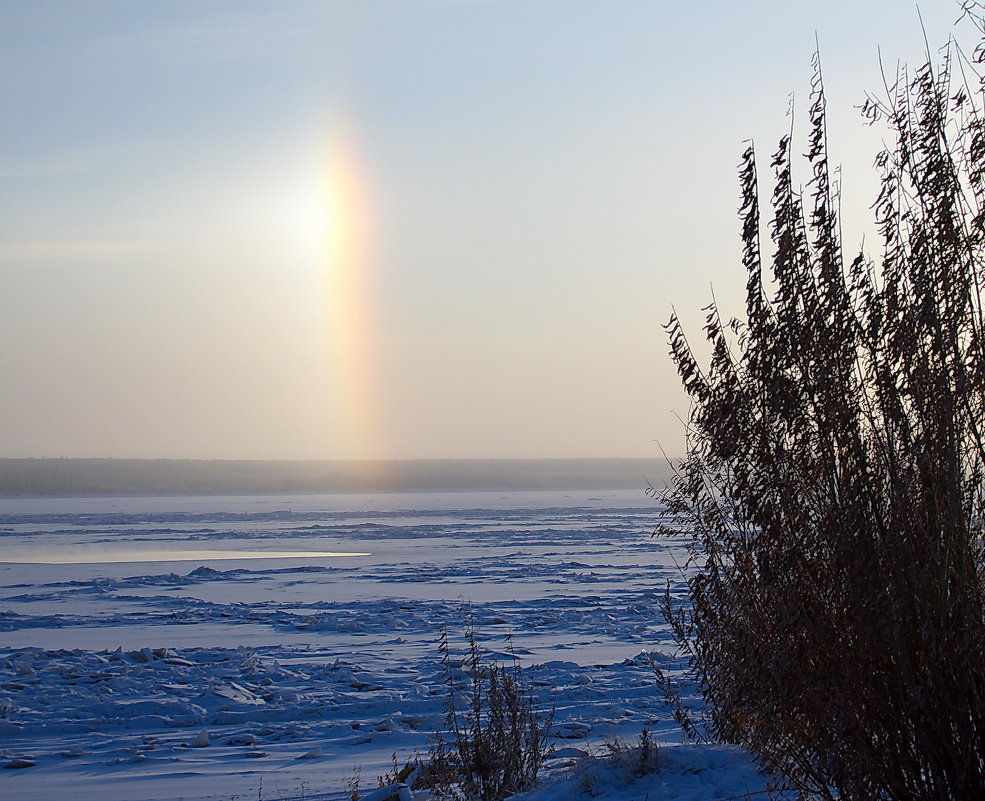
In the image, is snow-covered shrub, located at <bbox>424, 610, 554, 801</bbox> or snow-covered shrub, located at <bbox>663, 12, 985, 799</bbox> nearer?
snow-covered shrub, located at <bbox>663, 12, 985, 799</bbox>

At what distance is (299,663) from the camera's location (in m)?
12.4

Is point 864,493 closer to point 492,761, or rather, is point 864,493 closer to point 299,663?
point 492,761

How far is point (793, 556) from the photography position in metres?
4.66

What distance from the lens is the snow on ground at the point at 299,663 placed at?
7.64m

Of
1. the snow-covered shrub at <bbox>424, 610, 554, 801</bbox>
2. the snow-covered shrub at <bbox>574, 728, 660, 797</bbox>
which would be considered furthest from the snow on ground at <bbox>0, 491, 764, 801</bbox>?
the snow-covered shrub at <bbox>424, 610, 554, 801</bbox>

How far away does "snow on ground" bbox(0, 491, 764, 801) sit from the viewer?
7645 mm

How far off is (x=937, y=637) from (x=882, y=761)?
0.68 m

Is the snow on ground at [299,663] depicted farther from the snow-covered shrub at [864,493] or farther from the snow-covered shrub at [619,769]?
the snow-covered shrub at [864,493]

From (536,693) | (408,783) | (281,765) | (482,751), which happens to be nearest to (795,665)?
(482,751)

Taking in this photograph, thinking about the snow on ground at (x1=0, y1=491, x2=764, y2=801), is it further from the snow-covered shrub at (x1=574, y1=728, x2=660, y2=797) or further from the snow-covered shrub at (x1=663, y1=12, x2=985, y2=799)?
the snow-covered shrub at (x1=663, y1=12, x2=985, y2=799)

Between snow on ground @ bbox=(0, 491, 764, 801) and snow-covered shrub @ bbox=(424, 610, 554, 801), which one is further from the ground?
snow-covered shrub @ bbox=(424, 610, 554, 801)

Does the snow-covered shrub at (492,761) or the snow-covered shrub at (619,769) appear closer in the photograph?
the snow-covered shrub at (619,769)

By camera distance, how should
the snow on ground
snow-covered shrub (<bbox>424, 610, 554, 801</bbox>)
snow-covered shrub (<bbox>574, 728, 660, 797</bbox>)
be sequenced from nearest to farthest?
1. snow-covered shrub (<bbox>574, 728, 660, 797</bbox>)
2. snow-covered shrub (<bbox>424, 610, 554, 801</bbox>)
3. the snow on ground


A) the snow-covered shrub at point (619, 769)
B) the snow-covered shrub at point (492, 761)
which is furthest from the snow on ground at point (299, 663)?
the snow-covered shrub at point (492, 761)
